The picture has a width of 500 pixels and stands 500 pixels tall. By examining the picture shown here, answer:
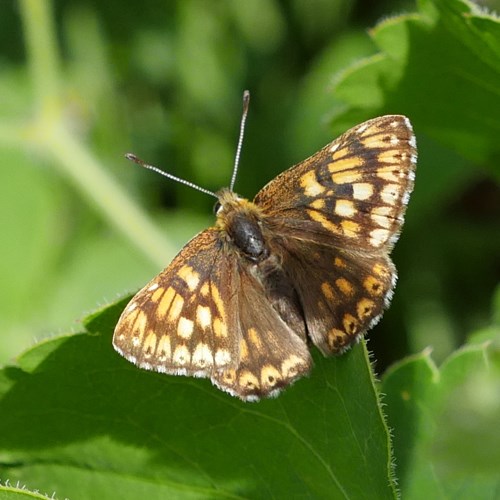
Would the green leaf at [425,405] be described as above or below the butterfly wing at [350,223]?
below

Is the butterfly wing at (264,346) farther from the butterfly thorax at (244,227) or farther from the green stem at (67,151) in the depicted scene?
the green stem at (67,151)

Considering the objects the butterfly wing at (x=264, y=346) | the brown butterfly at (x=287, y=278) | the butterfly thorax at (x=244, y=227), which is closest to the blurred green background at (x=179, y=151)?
the butterfly thorax at (x=244, y=227)

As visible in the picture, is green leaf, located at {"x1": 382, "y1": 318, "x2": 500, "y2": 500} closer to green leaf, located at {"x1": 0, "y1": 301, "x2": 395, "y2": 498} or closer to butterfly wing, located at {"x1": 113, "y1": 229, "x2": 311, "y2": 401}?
green leaf, located at {"x1": 0, "y1": 301, "x2": 395, "y2": 498}

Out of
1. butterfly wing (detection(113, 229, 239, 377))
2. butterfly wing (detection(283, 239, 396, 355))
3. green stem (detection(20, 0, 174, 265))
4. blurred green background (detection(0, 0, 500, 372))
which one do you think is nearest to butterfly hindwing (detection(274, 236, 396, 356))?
butterfly wing (detection(283, 239, 396, 355))

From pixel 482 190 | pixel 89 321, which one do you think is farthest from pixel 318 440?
pixel 482 190

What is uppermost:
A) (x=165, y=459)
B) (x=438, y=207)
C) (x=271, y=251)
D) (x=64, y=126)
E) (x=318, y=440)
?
(x=438, y=207)

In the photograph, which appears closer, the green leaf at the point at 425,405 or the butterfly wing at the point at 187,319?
the butterfly wing at the point at 187,319

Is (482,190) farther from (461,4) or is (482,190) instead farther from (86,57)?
(461,4)
